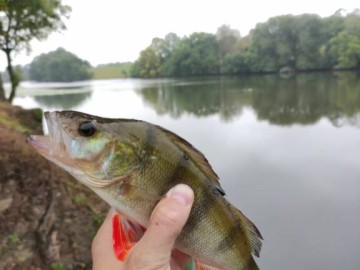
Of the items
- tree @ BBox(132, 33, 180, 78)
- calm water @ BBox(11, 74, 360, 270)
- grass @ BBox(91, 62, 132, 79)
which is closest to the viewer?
calm water @ BBox(11, 74, 360, 270)

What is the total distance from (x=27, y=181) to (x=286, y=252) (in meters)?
5.79

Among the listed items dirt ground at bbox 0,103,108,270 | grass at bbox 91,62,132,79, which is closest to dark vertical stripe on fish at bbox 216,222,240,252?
dirt ground at bbox 0,103,108,270

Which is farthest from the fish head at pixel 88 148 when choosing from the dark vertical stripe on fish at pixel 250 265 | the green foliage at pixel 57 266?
the green foliage at pixel 57 266

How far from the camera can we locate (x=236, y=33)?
7862 cm

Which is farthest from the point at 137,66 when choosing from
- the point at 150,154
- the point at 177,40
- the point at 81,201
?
the point at 150,154

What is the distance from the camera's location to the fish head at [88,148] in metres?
1.67

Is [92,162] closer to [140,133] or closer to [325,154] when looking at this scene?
[140,133]

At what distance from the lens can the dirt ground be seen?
5.54 metres

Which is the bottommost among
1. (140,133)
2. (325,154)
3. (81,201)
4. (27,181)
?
(325,154)

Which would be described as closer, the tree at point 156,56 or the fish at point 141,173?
the fish at point 141,173

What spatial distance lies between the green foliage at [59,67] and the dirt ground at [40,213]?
6859 centimetres

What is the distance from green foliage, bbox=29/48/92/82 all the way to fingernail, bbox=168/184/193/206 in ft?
243

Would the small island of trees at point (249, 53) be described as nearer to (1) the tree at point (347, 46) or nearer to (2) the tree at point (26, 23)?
(1) the tree at point (347, 46)

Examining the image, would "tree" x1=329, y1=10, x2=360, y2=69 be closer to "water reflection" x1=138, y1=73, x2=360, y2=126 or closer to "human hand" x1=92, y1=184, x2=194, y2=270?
"water reflection" x1=138, y1=73, x2=360, y2=126
